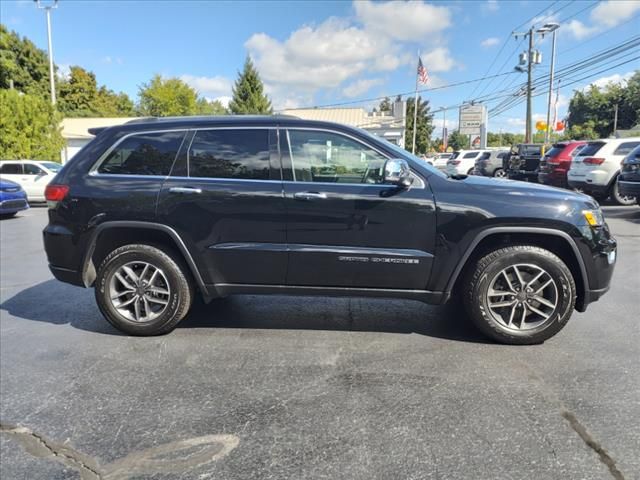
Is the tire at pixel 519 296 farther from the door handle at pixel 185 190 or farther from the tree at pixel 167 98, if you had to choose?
the tree at pixel 167 98

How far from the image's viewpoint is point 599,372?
332 centimetres

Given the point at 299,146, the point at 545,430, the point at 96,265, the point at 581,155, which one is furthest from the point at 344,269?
the point at 581,155

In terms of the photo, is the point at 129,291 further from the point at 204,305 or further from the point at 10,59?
the point at 10,59

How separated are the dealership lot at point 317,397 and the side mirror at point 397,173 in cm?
132

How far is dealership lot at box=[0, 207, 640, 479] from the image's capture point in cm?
240

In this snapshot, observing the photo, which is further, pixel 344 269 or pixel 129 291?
pixel 129 291

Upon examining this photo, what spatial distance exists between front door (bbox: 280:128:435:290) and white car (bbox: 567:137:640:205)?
10407 mm

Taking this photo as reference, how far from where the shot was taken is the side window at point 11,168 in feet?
53.9

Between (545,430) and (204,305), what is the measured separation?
Result: 11.2ft

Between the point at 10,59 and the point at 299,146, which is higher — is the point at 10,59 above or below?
above

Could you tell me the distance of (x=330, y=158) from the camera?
12.7ft

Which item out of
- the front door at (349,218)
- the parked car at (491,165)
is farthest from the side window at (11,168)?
the parked car at (491,165)

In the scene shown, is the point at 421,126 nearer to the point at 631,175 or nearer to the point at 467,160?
the point at 467,160

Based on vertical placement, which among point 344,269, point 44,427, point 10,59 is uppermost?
point 10,59
